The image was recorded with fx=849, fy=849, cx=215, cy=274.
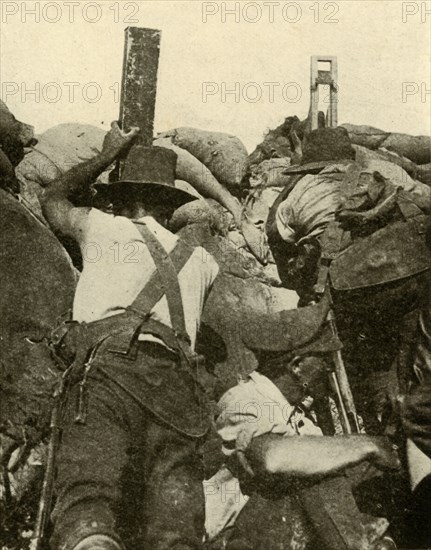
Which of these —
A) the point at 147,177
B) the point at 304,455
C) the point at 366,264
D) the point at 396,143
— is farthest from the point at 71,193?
the point at 396,143

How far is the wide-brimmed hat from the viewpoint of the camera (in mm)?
3955

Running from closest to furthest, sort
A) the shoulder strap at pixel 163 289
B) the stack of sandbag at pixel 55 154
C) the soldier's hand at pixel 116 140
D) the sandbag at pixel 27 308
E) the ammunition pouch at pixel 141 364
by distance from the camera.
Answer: the ammunition pouch at pixel 141 364 < the shoulder strap at pixel 163 289 < the sandbag at pixel 27 308 < the soldier's hand at pixel 116 140 < the stack of sandbag at pixel 55 154

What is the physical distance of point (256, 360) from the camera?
13.5 ft

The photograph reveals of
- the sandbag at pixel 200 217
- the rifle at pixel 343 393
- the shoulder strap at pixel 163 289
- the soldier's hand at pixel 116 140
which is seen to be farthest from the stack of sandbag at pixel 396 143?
the shoulder strap at pixel 163 289

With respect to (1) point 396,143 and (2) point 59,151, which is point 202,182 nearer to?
(2) point 59,151

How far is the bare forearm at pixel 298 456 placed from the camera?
3.64 m

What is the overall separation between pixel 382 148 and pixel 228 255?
1201 mm

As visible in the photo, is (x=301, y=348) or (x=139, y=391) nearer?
(x=139, y=391)

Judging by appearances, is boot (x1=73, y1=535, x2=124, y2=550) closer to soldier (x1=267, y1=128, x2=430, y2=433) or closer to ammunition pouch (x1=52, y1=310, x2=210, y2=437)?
ammunition pouch (x1=52, y1=310, x2=210, y2=437)

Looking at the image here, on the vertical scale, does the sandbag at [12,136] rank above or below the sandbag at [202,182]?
above

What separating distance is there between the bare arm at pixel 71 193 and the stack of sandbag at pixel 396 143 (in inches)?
61.5

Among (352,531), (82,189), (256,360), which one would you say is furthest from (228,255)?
(352,531)

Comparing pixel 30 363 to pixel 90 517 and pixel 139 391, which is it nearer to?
pixel 139 391

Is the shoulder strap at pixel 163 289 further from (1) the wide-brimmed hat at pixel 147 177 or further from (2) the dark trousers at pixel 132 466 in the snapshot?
(1) the wide-brimmed hat at pixel 147 177
